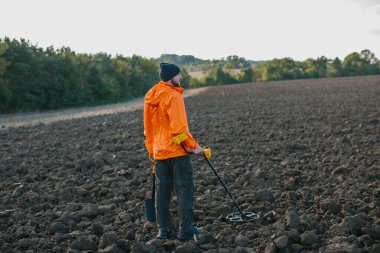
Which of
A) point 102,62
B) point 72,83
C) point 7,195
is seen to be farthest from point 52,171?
point 102,62

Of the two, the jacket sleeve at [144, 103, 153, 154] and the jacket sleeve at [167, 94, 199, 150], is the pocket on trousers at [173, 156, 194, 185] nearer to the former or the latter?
the jacket sleeve at [167, 94, 199, 150]

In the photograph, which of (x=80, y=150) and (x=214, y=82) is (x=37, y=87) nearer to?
(x=80, y=150)

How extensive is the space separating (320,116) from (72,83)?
25820 mm

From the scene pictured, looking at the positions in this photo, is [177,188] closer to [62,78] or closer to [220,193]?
[220,193]

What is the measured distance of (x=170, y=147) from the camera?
5.10 meters

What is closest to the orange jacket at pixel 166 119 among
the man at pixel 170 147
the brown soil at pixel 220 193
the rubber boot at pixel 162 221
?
the man at pixel 170 147

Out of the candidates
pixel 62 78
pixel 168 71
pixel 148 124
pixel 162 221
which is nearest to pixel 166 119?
pixel 148 124

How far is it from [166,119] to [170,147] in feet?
1.02

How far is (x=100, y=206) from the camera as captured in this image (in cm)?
664

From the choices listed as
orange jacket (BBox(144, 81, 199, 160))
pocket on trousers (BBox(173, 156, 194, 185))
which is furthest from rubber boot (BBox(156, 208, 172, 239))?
orange jacket (BBox(144, 81, 199, 160))

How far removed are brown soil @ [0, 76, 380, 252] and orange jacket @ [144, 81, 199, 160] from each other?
103cm

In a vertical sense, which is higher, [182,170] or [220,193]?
[182,170]

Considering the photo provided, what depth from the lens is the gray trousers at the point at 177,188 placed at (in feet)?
16.9

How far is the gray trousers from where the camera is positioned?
515 cm
